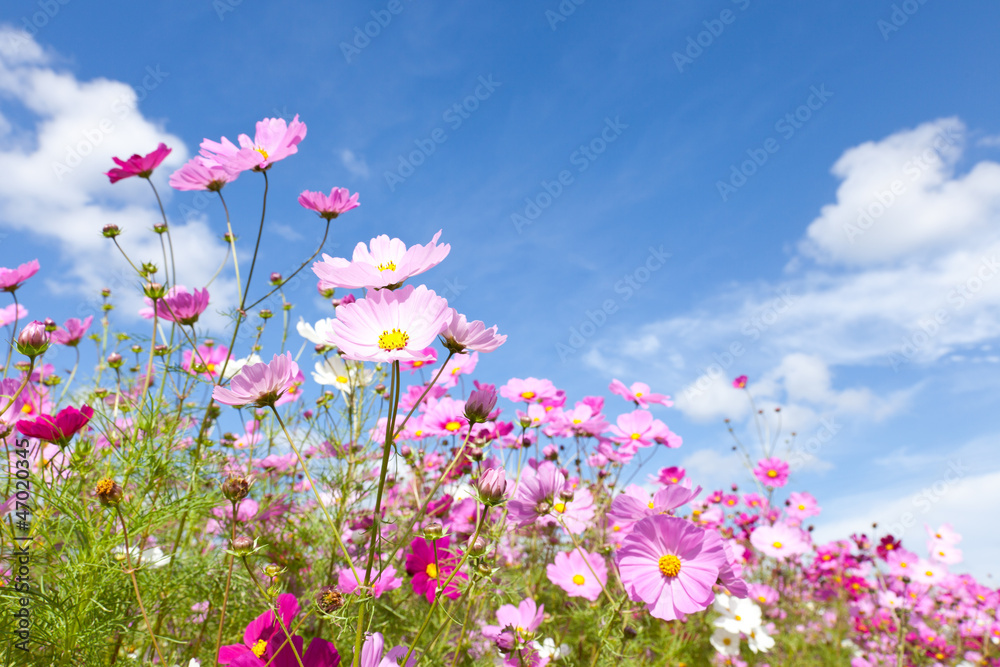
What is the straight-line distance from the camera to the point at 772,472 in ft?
9.18

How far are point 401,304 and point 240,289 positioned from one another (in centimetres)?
65

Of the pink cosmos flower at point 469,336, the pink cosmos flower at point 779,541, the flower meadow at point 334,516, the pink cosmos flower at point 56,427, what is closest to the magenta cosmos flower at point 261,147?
the flower meadow at point 334,516

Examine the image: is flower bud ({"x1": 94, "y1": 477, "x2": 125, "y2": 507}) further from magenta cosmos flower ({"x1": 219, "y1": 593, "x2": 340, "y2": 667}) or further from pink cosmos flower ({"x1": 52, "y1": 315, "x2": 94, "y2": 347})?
pink cosmos flower ({"x1": 52, "y1": 315, "x2": 94, "y2": 347})

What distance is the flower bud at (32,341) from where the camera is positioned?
0.96 metres

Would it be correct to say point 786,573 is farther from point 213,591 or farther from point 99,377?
point 99,377

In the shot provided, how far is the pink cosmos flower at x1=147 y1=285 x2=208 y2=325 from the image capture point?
1.22m

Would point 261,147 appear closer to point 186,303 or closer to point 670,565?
point 186,303

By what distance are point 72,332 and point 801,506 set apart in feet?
10.6

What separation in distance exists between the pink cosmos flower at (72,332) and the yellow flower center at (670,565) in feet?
5.24

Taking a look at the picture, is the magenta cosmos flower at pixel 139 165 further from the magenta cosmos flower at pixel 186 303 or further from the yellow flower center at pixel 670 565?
the yellow flower center at pixel 670 565

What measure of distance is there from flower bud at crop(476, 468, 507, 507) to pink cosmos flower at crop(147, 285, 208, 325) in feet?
2.83

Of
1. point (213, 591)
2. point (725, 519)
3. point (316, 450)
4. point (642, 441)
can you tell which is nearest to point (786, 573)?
point (725, 519)

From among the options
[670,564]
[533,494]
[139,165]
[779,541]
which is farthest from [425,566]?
[779,541]

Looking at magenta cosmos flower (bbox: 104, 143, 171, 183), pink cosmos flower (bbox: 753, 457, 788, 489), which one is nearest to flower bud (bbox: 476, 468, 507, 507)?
magenta cosmos flower (bbox: 104, 143, 171, 183)
